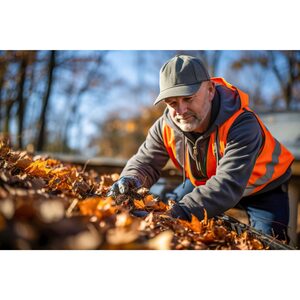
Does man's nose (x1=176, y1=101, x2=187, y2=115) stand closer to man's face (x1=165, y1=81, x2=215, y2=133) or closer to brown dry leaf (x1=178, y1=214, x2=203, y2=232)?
man's face (x1=165, y1=81, x2=215, y2=133)

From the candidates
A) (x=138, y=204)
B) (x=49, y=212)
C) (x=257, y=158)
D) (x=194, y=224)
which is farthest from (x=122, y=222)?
(x=257, y=158)

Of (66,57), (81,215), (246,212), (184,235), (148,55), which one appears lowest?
(246,212)

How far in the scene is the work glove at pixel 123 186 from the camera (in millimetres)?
2510

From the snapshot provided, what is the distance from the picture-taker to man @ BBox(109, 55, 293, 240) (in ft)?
7.88

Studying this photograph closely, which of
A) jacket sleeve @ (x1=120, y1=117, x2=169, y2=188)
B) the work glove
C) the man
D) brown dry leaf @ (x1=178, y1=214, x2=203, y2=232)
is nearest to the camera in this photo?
brown dry leaf @ (x1=178, y1=214, x2=203, y2=232)

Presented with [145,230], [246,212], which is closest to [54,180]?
[145,230]

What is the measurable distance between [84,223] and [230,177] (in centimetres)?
117

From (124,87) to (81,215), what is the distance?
21079 millimetres

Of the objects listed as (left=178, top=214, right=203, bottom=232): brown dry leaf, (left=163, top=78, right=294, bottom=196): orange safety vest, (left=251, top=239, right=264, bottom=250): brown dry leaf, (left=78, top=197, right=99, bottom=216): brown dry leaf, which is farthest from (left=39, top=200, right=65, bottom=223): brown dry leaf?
(left=163, top=78, right=294, bottom=196): orange safety vest

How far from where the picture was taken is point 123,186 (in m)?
2.54

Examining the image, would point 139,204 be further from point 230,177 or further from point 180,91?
point 180,91

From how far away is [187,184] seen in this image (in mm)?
3488
